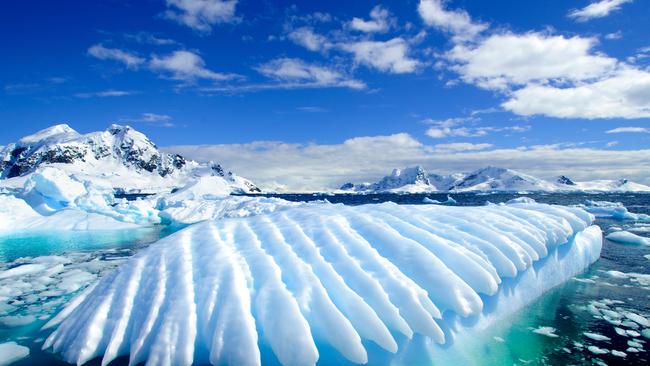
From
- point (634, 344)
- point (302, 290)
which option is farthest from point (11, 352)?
point (634, 344)

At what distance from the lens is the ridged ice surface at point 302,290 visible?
12.6 feet

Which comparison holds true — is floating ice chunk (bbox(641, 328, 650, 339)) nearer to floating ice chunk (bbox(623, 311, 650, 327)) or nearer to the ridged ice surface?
floating ice chunk (bbox(623, 311, 650, 327))

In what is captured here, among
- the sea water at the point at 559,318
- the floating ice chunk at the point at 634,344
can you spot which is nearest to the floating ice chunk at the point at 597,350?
the sea water at the point at 559,318

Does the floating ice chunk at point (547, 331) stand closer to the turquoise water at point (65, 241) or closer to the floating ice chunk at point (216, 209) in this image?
the turquoise water at point (65, 241)

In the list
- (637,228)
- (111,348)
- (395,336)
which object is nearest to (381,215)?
(395,336)

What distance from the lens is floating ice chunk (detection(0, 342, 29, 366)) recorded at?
4.79m

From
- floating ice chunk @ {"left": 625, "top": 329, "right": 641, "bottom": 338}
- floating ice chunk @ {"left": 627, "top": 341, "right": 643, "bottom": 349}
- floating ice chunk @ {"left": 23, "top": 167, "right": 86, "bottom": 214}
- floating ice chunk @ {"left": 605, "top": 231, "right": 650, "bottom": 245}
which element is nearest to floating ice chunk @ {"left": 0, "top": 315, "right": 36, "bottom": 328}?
floating ice chunk @ {"left": 627, "top": 341, "right": 643, "bottom": 349}

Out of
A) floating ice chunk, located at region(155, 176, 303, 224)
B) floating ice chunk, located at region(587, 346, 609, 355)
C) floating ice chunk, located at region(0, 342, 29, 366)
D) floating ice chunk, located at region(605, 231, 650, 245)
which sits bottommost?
floating ice chunk, located at region(605, 231, 650, 245)

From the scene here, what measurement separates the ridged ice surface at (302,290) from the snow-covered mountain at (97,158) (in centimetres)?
17454

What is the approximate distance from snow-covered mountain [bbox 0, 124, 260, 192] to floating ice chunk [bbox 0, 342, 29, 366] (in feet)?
569

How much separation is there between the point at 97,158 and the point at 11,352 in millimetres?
212722

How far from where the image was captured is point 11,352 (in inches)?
199

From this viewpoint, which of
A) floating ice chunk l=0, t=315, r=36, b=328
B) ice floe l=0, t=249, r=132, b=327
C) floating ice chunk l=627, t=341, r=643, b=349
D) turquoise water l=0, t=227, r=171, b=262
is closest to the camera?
floating ice chunk l=627, t=341, r=643, b=349

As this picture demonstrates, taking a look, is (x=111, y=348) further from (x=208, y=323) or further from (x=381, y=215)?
(x=381, y=215)
